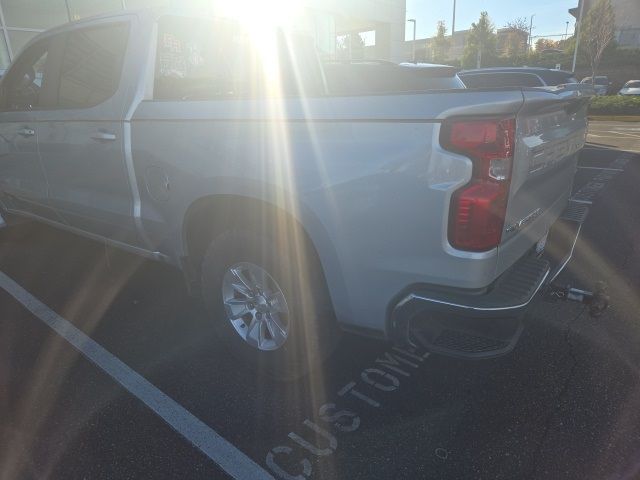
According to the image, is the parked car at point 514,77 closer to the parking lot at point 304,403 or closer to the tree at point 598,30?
the parking lot at point 304,403

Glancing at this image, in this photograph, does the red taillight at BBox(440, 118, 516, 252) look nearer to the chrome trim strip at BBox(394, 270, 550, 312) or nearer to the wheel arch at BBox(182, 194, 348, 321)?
the chrome trim strip at BBox(394, 270, 550, 312)

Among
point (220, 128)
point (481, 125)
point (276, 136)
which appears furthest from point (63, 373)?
point (481, 125)

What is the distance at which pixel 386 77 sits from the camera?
3963 mm

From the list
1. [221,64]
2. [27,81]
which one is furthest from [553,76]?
[27,81]

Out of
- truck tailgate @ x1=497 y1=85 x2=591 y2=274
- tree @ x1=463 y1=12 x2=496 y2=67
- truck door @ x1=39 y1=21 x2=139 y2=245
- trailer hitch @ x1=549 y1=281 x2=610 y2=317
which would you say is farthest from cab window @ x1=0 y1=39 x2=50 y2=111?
tree @ x1=463 y1=12 x2=496 y2=67

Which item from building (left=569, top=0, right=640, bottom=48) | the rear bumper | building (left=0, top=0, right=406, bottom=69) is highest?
building (left=569, top=0, right=640, bottom=48)

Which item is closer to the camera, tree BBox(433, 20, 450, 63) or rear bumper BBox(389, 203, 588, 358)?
rear bumper BBox(389, 203, 588, 358)

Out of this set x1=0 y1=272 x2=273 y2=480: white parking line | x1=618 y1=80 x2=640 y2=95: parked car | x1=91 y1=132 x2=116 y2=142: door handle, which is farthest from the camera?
x1=618 y1=80 x2=640 y2=95: parked car

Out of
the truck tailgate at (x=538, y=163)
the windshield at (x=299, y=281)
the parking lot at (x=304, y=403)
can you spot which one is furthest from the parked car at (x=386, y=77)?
the parking lot at (x=304, y=403)

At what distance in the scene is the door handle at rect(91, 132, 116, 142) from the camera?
9.64 feet

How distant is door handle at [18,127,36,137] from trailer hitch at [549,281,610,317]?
3.77m

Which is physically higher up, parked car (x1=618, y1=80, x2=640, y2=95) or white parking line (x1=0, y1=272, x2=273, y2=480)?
parked car (x1=618, y1=80, x2=640, y2=95)

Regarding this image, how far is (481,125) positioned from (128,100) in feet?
6.88

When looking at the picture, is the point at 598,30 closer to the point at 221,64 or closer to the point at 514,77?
the point at 514,77
